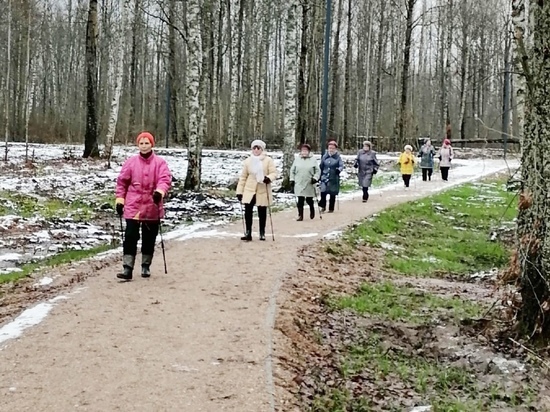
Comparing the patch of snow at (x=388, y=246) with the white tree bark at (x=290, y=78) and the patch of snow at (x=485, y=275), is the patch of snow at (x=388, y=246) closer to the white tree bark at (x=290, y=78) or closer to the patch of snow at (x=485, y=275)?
the patch of snow at (x=485, y=275)

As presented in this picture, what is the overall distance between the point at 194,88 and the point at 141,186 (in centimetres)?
978

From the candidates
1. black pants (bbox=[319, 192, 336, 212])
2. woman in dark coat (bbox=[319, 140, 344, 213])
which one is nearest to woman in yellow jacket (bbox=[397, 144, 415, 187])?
black pants (bbox=[319, 192, 336, 212])

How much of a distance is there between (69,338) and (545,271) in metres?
5.11

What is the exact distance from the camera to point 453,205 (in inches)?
824

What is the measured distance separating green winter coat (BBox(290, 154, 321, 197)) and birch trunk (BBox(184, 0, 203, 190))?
4.47 m

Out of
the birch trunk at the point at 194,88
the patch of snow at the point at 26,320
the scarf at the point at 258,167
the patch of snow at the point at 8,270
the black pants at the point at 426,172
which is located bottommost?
the patch of snow at the point at 8,270

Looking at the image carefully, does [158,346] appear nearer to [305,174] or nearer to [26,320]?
[26,320]

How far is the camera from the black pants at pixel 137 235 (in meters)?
9.46

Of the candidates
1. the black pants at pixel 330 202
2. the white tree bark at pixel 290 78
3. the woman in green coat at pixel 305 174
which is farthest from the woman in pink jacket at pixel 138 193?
the white tree bark at pixel 290 78

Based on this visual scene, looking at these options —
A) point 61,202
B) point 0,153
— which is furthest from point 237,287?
point 0,153

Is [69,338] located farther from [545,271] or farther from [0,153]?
[0,153]

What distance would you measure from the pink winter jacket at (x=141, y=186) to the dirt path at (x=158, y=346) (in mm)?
941

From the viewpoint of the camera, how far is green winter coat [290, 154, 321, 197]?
50.3 ft

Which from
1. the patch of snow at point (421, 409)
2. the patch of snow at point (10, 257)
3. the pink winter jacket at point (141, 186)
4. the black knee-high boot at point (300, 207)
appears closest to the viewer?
the patch of snow at point (421, 409)
